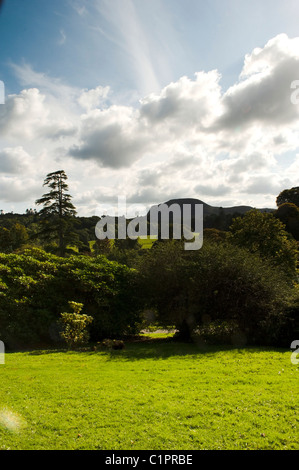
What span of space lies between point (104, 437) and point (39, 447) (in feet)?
3.39

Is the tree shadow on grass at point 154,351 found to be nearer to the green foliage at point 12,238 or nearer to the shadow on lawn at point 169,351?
the shadow on lawn at point 169,351

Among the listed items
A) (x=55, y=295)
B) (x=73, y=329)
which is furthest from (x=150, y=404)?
(x=55, y=295)

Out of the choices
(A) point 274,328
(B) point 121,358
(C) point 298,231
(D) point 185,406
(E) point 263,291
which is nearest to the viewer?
(D) point 185,406

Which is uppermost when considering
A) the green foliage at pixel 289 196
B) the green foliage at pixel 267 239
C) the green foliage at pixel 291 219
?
the green foliage at pixel 289 196

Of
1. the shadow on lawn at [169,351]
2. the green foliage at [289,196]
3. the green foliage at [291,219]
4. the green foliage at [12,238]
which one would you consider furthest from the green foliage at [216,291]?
the green foliage at [12,238]

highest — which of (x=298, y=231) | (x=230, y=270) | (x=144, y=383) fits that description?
(x=298, y=231)

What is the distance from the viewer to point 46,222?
32.6 metres

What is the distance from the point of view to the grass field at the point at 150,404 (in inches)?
198

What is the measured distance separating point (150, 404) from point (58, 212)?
28524mm

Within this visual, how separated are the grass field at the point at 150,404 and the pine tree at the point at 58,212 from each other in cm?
2287

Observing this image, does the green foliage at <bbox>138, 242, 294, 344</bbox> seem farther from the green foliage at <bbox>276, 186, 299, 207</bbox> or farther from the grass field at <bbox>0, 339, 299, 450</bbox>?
the green foliage at <bbox>276, 186, 299, 207</bbox>

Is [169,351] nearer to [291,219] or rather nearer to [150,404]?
[150,404]

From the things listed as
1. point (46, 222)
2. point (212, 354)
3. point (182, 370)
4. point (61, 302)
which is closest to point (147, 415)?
point (182, 370)
